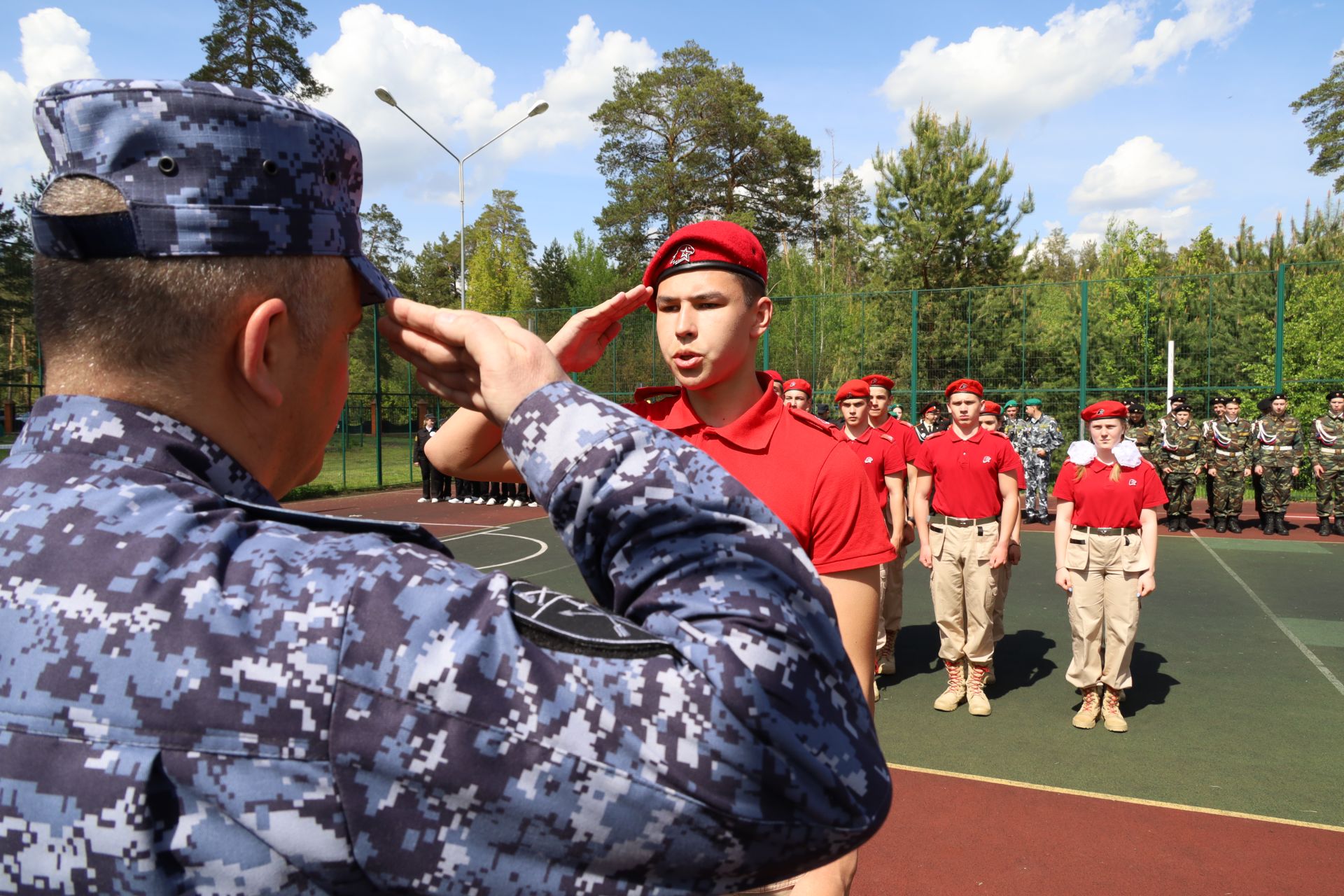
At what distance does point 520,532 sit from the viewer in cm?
1630

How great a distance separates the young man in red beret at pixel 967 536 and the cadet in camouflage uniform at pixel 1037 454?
11152mm

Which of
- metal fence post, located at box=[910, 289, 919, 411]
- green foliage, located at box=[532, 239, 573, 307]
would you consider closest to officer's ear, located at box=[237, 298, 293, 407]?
metal fence post, located at box=[910, 289, 919, 411]

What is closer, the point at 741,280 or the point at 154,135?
the point at 154,135

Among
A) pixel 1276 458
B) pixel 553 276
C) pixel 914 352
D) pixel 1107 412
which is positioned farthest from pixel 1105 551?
pixel 553 276

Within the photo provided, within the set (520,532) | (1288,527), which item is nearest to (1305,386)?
(1288,527)

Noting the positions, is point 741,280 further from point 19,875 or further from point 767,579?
point 19,875

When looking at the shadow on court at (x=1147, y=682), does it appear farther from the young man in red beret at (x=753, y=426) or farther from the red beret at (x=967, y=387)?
the young man in red beret at (x=753, y=426)

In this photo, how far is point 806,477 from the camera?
7.69ft

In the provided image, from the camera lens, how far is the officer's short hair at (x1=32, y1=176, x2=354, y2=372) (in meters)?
0.90

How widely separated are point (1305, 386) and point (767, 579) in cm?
2411

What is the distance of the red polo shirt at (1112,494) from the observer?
6648 mm

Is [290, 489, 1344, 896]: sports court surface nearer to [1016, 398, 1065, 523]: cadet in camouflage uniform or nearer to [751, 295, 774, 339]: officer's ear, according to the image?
[751, 295, 774, 339]: officer's ear

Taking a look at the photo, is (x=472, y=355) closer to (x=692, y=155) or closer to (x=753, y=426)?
(x=753, y=426)

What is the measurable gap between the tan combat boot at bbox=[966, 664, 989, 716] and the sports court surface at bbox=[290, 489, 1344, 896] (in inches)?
4.5
